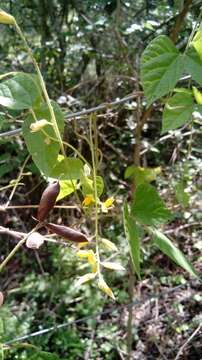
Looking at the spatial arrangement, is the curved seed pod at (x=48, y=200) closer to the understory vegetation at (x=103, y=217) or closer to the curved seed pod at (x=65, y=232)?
the curved seed pod at (x=65, y=232)

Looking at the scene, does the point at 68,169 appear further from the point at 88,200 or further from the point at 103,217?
the point at 103,217

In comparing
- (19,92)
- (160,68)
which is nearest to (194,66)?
(160,68)

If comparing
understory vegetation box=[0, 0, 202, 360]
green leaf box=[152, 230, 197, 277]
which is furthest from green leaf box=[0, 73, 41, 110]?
understory vegetation box=[0, 0, 202, 360]

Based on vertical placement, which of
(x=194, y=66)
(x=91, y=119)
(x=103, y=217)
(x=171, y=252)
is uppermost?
(x=194, y=66)

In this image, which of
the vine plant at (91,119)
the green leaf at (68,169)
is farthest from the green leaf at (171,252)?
the green leaf at (68,169)

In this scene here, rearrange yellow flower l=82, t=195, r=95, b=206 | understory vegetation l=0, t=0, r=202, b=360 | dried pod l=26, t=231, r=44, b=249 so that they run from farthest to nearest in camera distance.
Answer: understory vegetation l=0, t=0, r=202, b=360 → yellow flower l=82, t=195, r=95, b=206 → dried pod l=26, t=231, r=44, b=249

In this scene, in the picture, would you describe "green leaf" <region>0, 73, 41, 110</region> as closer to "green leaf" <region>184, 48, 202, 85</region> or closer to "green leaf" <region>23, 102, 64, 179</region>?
"green leaf" <region>23, 102, 64, 179</region>

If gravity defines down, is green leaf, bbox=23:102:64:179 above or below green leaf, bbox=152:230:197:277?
above
